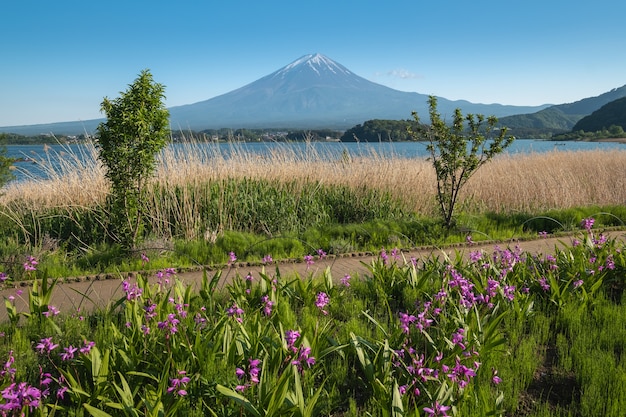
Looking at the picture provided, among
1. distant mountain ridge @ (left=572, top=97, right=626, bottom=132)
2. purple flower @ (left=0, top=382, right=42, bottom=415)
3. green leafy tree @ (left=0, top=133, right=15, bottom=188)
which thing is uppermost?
distant mountain ridge @ (left=572, top=97, right=626, bottom=132)

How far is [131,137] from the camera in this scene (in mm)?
6082

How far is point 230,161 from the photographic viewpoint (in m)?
9.84

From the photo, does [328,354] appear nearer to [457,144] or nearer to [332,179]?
[457,144]

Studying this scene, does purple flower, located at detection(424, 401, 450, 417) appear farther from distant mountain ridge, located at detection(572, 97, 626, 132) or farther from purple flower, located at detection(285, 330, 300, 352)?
distant mountain ridge, located at detection(572, 97, 626, 132)

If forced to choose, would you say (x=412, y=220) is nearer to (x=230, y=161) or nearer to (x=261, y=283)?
(x=230, y=161)

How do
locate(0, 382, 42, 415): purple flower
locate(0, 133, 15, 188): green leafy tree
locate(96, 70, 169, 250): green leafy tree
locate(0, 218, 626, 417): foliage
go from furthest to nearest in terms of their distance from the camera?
locate(0, 133, 15, 188): green leafy tree → locate(96, 70, 169, 250): green leafy tree → locate(0, 218, 626, 417): foliage → locate(0, 382, 42, 415): purple flower

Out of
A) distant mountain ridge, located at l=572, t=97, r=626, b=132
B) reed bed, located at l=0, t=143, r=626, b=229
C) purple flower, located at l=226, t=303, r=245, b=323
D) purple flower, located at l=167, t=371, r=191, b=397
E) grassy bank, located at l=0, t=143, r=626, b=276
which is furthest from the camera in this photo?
distant mountain ridge, located at l=572, t=97, r=626, b=132

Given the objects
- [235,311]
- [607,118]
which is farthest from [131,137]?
[607,118]

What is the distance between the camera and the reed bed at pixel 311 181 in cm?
831

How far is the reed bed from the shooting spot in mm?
8312

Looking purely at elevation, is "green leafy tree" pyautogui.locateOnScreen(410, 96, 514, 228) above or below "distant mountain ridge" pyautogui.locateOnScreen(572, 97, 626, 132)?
below

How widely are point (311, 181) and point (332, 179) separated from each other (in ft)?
1.67

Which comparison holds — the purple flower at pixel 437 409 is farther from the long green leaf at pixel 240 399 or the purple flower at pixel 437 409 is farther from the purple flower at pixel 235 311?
the purple flower at pixel 235 311

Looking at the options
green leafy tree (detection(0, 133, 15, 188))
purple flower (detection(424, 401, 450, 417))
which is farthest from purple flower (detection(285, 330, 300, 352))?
green leafy tree (detection(0, 133, 15, 188))
